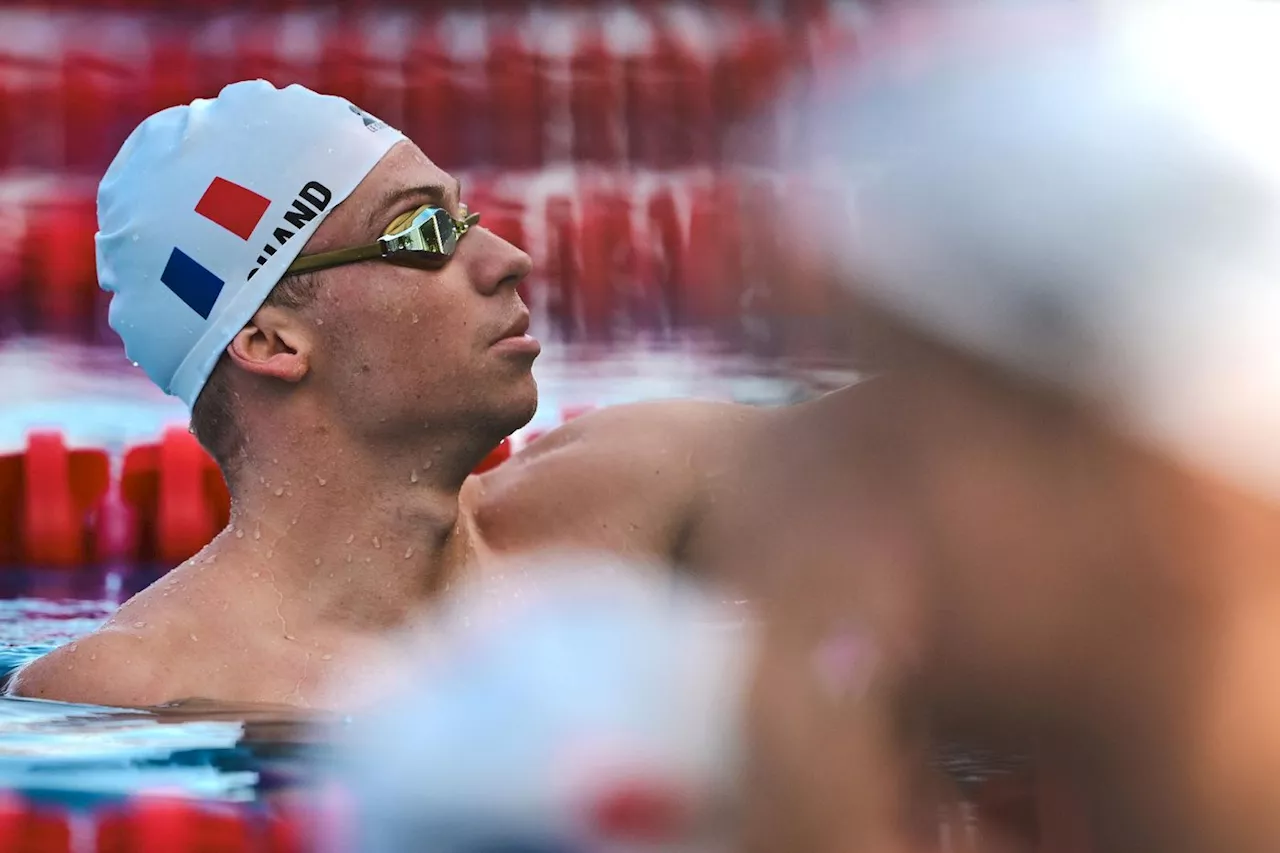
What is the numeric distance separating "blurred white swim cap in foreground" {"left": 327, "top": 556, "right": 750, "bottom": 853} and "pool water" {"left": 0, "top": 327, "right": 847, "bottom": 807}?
123 mm

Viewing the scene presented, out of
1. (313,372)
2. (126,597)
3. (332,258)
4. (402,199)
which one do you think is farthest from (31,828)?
(126,597)

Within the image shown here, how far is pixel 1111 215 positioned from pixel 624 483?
3.23ft

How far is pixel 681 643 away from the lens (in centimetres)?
167

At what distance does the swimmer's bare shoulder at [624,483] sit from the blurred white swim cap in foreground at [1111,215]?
0.65 m

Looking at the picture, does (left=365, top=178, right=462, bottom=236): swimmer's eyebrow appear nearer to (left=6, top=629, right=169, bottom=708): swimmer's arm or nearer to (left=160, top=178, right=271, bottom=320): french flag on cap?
(left=160, top=178, right=271, bottom=320): french flag on cap

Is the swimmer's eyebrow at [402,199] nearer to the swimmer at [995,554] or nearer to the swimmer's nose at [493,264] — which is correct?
the swimmer's nose at [493,264]

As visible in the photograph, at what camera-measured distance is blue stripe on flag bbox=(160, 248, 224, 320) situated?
6.33 ft

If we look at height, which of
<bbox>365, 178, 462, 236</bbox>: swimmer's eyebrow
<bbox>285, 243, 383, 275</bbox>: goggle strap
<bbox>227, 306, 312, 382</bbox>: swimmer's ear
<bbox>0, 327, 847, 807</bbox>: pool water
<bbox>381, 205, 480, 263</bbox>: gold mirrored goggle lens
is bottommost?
<bbox>0, 327, 847, 807</bbox>: pool water

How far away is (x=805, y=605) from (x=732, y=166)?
3.19m

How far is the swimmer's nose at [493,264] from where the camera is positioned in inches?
75.0

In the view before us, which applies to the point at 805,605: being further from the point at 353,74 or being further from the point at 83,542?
the point at 353,74

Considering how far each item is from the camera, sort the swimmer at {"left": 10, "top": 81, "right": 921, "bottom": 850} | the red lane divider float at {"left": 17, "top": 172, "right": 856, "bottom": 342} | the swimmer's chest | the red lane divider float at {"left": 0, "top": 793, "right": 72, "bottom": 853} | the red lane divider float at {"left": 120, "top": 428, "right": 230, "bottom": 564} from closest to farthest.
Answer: the red lane divider float at {"left": 0, "top": 793, "right": 72, "bottom": 853}, the swimmer at {"left": 10, "top": 81, "right": 921, "bottom": 850}, the swimmer's chest, the red lane divider float at {"left": 120, "top": 428, "right": 230, "bottom": 564}, the red lane divider float at {"left": 17, "top": 172, "right": 856, "bottom": 342}

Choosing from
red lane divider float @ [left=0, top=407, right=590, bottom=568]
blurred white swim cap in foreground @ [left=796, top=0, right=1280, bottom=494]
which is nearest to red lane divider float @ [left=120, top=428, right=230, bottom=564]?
red lane divider float @ [left=0, top=407, right=590, bottom=568]

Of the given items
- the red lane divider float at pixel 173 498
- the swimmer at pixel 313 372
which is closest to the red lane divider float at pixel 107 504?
the red lane divider float at pixel 173 498
